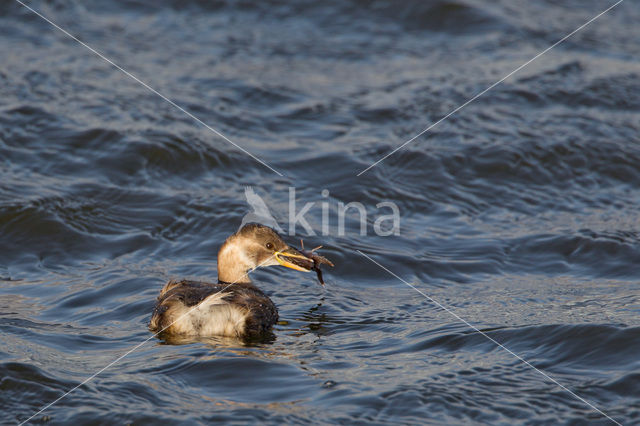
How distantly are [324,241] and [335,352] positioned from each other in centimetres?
237

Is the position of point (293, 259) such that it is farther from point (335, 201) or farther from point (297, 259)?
point (335, 201)

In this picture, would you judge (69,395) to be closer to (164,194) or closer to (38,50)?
(164,194)

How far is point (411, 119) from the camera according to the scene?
10969mm

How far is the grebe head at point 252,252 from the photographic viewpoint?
6.50 m

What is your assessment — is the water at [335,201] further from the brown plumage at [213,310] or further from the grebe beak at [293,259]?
the grebe beak at [293,259]

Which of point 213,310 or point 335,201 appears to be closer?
point 213,310

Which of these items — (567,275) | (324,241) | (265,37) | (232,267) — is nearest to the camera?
(232,267)

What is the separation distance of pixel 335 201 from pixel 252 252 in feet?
9.01

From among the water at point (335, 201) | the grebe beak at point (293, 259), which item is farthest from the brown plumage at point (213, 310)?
the grebe beak at point (293, 259)

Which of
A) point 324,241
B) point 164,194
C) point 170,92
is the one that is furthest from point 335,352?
point 170,92

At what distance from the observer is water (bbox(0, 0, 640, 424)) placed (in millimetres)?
5402

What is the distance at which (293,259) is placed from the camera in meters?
6.60

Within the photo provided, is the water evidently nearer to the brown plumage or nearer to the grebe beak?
the brown plumage

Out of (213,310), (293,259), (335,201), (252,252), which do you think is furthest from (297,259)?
(335,201)
